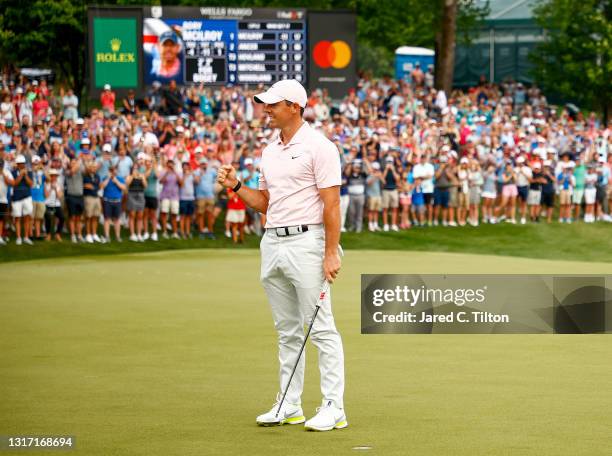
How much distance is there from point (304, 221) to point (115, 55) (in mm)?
25562

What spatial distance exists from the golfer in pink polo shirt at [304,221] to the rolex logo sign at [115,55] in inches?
992

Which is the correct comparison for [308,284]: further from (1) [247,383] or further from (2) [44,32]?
(2) [44,32]

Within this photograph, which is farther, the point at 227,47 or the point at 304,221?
the point at 227,47

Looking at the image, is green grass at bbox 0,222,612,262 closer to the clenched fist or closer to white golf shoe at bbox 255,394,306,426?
white golf shoe at bbox 255,394,306,426

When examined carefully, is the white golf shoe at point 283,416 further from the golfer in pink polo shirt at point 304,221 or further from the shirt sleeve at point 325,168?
the shirt sleeve at point 325,168

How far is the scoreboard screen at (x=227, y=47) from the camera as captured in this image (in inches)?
1298

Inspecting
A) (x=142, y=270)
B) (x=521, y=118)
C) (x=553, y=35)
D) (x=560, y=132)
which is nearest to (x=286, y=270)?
(x=142, y=270)

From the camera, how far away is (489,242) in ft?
104

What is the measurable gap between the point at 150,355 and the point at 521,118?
3022 cm

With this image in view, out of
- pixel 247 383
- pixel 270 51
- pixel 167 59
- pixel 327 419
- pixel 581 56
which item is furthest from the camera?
pixel 581 56

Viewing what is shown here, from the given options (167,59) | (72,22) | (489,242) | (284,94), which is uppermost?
(72,22)

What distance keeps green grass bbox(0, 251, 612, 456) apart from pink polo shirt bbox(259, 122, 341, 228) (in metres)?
1.40

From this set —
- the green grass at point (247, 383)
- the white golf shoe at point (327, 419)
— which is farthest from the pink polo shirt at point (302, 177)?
the green grass at point (247, 383)

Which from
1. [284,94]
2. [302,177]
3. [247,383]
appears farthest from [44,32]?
[302,177]
